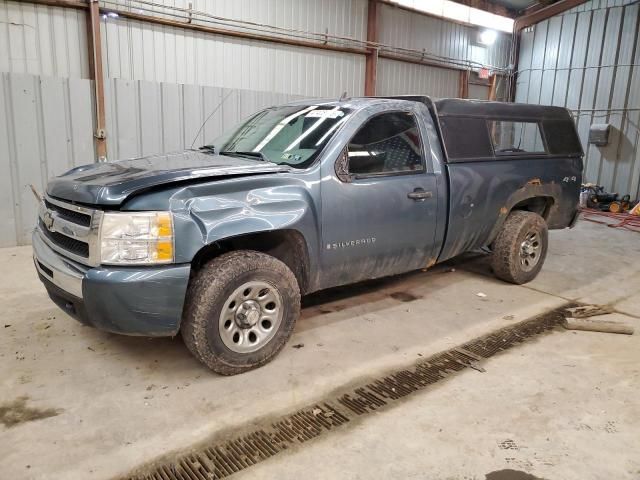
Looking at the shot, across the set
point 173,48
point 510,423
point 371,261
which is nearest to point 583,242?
point 371,261

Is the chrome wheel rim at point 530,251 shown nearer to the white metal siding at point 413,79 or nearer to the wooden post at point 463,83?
the white metal siding at point 413,79

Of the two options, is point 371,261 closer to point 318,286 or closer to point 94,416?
point 318,286

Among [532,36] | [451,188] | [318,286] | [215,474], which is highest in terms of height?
[532,36]

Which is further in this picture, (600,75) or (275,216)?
(600,75)

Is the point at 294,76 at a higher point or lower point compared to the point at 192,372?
higher

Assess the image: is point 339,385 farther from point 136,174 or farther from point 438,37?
point 438,37

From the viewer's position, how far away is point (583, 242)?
717 cm

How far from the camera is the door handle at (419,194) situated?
3.83 meters

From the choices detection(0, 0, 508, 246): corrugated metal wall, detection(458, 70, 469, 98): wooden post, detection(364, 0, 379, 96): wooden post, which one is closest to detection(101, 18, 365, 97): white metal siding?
detection(0, 0, 508, 246): corrugated metal wall

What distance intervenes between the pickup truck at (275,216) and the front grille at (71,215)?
11mm

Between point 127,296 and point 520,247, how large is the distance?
378 centimetres

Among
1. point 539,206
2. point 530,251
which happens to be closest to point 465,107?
point 539,206

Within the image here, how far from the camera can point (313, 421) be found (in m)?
2.68

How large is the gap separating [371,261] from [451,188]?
39.5 inches
